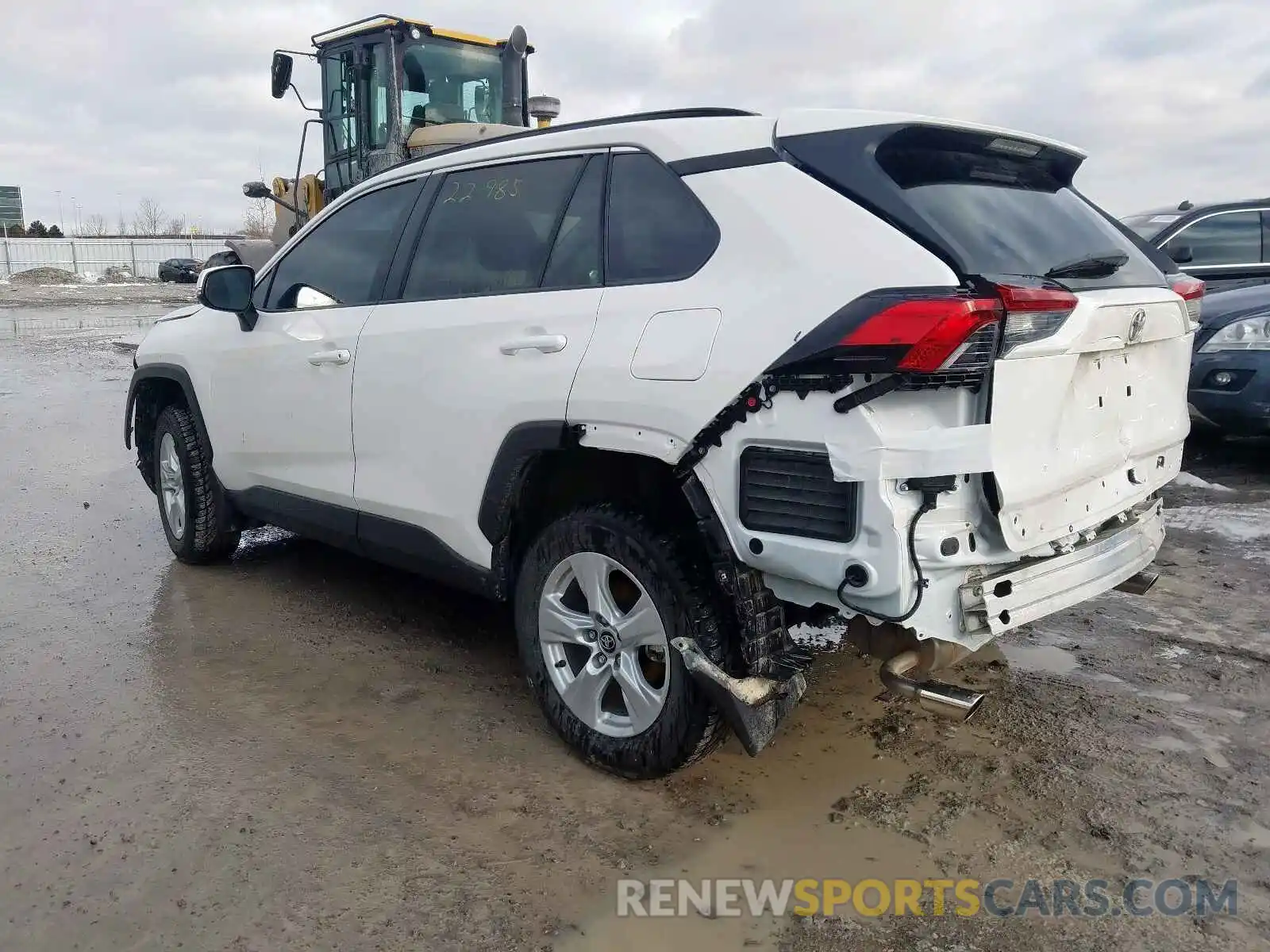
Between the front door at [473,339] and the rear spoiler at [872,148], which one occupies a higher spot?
the rear spoiler at [872,148]

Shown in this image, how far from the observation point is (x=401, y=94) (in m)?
10.2

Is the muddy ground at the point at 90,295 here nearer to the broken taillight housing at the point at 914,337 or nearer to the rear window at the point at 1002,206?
the rear window at the point at 1002,206

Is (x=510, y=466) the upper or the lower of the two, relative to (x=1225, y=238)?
lower

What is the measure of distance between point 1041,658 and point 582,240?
251cm

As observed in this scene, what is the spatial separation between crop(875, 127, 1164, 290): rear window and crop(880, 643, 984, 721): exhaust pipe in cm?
102

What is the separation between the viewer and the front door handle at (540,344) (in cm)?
304

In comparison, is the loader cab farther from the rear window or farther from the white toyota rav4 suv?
the rear window

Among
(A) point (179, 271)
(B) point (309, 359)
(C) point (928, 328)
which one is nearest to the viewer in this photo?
(C) point (928, 328)

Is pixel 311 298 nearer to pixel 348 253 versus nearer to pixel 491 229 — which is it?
pixel 348 253

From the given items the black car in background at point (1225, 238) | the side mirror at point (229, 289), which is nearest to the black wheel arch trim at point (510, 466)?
the side mirror at point (229, 289)

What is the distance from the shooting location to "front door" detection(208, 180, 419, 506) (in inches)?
156

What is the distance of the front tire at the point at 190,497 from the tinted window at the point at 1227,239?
7.51 m

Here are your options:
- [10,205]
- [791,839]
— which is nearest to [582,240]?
[791,839]

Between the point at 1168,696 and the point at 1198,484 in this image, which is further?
the point at 1198,484
